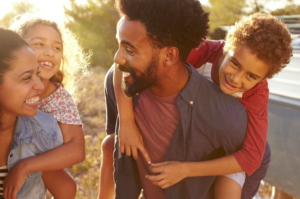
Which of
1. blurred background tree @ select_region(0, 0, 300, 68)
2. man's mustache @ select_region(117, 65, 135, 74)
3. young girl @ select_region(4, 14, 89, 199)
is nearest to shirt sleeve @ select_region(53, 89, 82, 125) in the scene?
young girl @ select_region(4, 14, 89, 199)

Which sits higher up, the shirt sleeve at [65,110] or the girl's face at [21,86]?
the girl's face at [21,86]

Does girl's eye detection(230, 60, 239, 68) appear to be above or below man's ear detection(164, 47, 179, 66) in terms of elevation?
below

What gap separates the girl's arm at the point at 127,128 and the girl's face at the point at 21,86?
0.64 metres

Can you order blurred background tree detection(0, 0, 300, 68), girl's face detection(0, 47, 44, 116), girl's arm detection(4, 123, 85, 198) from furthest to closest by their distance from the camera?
1. blurred background tree detection(0, 0, 300, 68)
2. girl's arm detection(4, 123, 85, 198)
3. girl's face detection(0, 47, 44, 116)

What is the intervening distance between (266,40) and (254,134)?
533mm

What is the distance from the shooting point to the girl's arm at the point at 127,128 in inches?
109

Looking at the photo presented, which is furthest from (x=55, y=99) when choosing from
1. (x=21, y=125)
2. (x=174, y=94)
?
(x=174, y=94)

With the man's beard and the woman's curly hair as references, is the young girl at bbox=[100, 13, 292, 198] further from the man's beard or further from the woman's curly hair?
the woman's curly hair

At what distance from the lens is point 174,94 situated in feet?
9.07

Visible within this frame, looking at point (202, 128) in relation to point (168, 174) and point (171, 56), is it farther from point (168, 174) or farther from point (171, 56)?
point (171, 56)

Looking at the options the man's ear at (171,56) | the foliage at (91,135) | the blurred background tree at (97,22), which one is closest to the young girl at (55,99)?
the man's ear at (171,56)

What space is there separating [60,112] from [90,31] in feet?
A: 44.5

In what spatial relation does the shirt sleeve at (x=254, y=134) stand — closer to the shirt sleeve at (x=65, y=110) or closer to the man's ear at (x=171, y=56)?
the man's ear at (x=171, y=56)

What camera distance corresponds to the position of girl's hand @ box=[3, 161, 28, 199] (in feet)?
7.72
